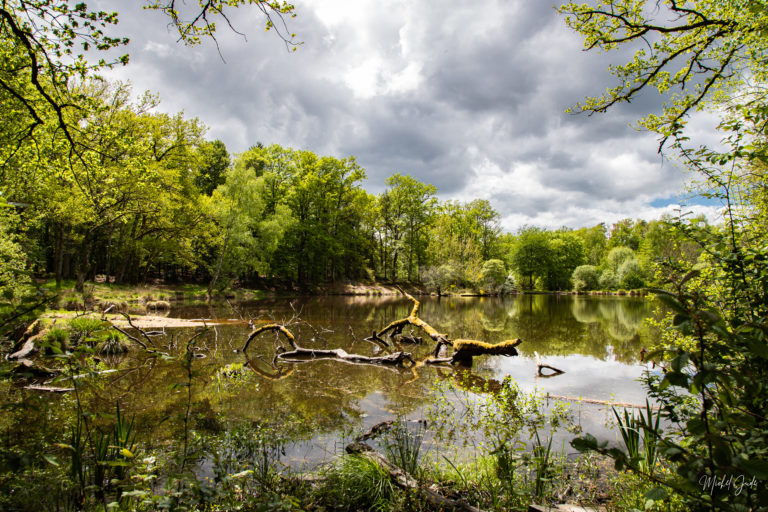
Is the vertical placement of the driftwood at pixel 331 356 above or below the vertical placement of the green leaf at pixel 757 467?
below

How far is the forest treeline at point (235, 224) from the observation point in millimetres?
16422

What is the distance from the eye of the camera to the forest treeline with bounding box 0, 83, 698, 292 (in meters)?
16.4

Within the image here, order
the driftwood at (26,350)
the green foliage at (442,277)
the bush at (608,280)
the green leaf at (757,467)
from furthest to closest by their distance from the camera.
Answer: the bush at (608,280)
the green foliage at (442,277)
the driftwood at (26,350)
the green leaf at (757,467)

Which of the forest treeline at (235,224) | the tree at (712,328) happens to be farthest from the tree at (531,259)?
the tree at (712,328)

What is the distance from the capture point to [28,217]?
1739cm

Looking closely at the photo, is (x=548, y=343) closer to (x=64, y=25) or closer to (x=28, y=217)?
(x=64, y=25)

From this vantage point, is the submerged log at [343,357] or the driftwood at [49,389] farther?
the submerged log at [343,357]

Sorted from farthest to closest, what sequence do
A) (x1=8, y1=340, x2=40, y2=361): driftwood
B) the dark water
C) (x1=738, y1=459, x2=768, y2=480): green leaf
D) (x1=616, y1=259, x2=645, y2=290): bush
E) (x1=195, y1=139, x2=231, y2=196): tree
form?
1. (x1=616, y1=259, x2=645, y2=290): bush
2. (x1=195, y1=139, x2=231, y2=196): tree
3. (x1=8, y1=340, x2=40, y2=361): driftwood
4. the dark water
5. (x1=738, y1=459, x2=768, y2=480): green leaf

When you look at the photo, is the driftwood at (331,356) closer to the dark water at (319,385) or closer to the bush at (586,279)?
the dark water at (319,385)

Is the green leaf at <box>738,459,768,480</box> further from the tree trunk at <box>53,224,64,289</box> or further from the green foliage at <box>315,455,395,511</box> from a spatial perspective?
the tree trunk at <box>53,224,64,289</box>

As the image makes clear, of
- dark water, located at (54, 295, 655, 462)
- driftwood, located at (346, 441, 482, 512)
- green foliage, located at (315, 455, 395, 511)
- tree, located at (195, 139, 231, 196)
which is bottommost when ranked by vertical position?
dark water, located at (54, 295, 655, 462)

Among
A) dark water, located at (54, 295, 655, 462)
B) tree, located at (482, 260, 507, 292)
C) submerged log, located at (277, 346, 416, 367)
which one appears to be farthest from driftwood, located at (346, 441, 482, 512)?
tree, located at (482, 260, 507, 292)

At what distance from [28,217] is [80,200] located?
2.41 meters

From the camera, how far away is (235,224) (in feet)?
104
